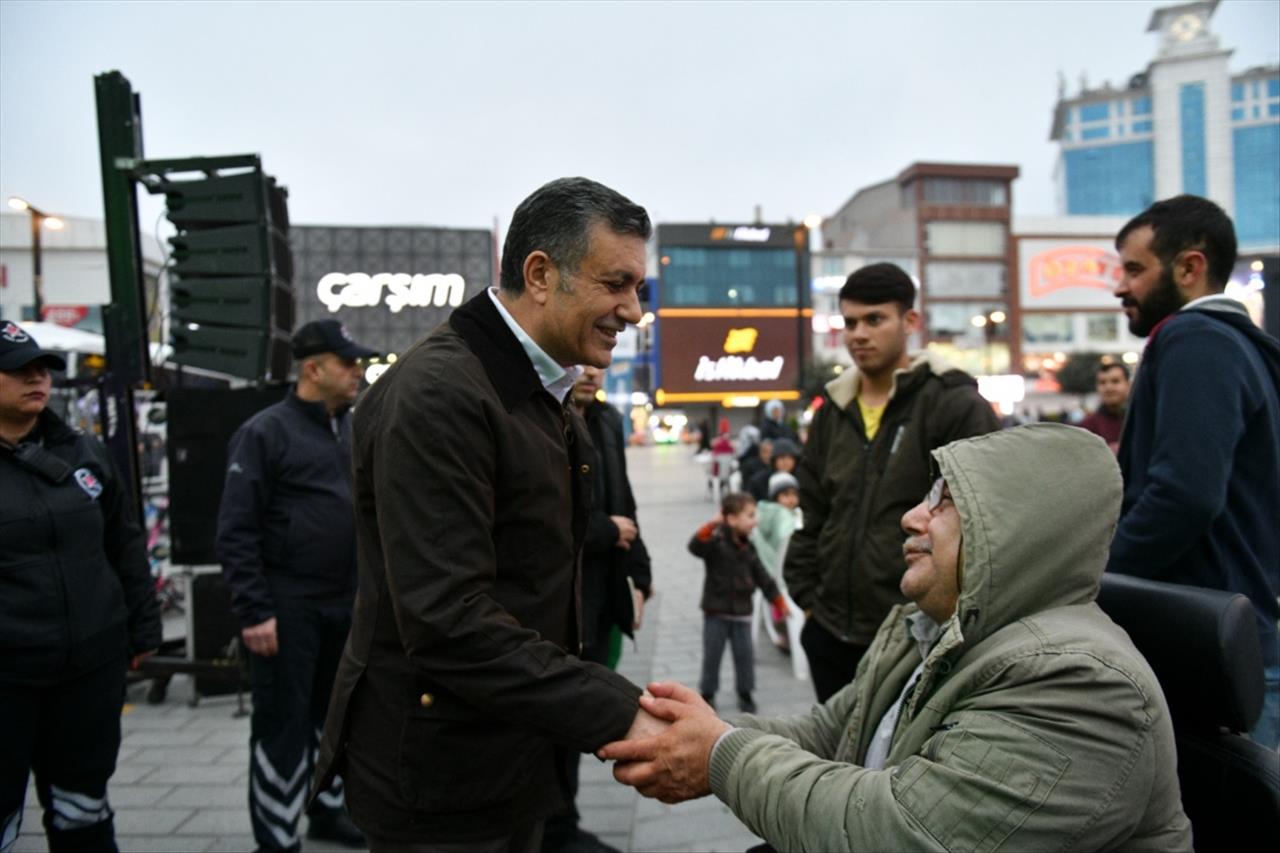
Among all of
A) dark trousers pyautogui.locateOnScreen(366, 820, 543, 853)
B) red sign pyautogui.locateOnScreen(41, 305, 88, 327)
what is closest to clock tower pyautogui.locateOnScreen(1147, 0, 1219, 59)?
red sign pyautogui.locateOnScreen(41, 305, 88, 327)

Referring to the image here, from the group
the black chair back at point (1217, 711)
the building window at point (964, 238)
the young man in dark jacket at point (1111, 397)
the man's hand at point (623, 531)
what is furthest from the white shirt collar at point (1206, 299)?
the building window at point (964, 238)

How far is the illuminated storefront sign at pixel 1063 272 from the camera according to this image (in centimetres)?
6738

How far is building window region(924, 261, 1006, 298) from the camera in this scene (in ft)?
218

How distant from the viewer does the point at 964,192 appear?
69.1 meters

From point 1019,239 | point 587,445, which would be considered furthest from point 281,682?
point 1019,239

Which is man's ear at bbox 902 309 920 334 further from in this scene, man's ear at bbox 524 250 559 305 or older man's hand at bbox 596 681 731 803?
older man's hand at bbox 596 681 731 803

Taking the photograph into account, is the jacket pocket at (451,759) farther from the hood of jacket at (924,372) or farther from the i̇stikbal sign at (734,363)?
the i̇stikbal sign at (734,363)

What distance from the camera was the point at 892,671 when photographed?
2062mm

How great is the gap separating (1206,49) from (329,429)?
56.4 m

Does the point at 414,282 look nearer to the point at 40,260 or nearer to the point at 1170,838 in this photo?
the point at 40,260

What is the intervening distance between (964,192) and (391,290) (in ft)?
176

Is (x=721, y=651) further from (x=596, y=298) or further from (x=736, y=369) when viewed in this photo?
(x=736, y=369)

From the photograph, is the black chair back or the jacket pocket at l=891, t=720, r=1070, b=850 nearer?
the jacket pocket at l=891, t=720, r=1070, b=850

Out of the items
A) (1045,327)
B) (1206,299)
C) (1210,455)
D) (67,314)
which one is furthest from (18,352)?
(1045,327)
